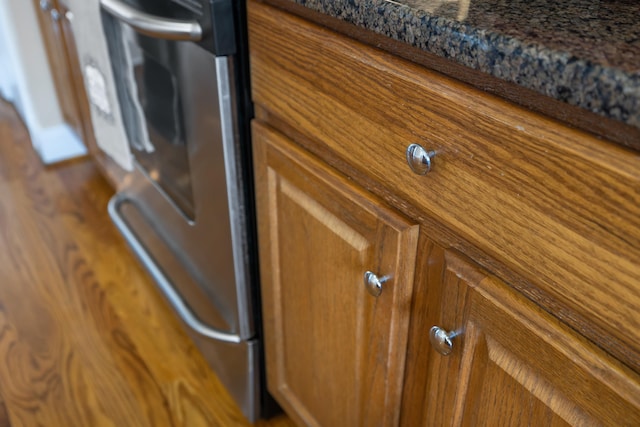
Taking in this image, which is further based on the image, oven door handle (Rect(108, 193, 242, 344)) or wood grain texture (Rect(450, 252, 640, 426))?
oven door handle (Rect(108, 193, 242, 344))

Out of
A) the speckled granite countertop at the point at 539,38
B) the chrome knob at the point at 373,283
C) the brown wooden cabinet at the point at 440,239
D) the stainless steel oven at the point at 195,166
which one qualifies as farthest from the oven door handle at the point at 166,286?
the speckled granite countertop at the point at 539,38

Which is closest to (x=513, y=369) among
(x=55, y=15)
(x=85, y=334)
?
(x=85, y=334)

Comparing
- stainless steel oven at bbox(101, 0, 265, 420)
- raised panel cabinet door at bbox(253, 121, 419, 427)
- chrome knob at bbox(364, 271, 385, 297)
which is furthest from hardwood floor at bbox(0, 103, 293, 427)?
chrome knob at bbox(364, 271, 385, 297)

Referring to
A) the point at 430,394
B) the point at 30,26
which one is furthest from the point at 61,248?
the point at 430,394

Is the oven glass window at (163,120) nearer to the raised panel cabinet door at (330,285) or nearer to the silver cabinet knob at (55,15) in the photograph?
the raised panel cabinet door at (330,285)

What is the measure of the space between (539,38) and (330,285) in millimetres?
410

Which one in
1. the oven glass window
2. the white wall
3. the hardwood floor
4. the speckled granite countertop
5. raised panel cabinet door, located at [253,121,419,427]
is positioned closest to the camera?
the speckled granite countertop

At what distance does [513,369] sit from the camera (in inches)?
20.7

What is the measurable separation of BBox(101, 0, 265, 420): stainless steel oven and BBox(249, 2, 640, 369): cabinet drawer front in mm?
147

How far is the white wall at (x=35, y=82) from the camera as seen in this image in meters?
1.76

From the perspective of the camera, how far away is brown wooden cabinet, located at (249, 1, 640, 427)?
17.0 inches

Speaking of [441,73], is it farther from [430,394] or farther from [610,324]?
[430,394]

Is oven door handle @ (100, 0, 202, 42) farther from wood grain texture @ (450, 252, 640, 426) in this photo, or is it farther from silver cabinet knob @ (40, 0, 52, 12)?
silver cabinet knob @ (40, 0, 52, 12)

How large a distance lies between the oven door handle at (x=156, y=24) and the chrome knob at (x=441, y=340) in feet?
1.49
